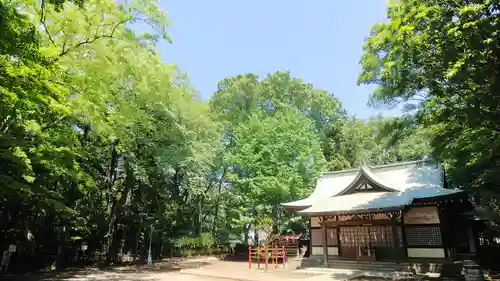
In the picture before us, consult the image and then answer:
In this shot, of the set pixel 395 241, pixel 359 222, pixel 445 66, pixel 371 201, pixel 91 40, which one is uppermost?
pixel 91 40

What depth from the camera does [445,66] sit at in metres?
8.88

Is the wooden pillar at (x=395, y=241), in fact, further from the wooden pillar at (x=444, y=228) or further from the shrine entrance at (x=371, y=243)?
the wooden pillar at (x=444, y=228)

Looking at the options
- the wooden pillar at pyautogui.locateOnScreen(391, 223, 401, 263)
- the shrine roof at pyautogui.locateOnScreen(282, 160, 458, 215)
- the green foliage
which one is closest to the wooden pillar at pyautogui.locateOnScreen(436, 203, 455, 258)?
the shrine roof at pyautogui.locateOnScreen(282, 160, 458, 215)

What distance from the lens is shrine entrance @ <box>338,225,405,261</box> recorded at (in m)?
15.3

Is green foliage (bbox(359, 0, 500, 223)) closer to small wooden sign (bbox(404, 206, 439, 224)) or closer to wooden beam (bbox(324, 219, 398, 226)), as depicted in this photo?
small wooden sign (bbox(404, 206, 439, 224))

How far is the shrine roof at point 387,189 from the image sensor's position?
579 inches

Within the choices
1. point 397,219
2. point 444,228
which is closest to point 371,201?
point 397,219

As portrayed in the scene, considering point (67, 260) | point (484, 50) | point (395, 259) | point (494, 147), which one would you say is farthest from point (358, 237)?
point (67, 260)

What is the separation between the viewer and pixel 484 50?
8023mm

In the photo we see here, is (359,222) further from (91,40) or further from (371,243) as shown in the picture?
(91,40)

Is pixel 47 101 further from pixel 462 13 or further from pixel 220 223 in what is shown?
pixel 220 223

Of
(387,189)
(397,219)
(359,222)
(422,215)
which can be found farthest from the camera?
(387,189)

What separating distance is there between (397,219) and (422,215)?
1157mm

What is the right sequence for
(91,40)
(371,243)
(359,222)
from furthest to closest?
(371,243) → (359,222) → (91,40)
